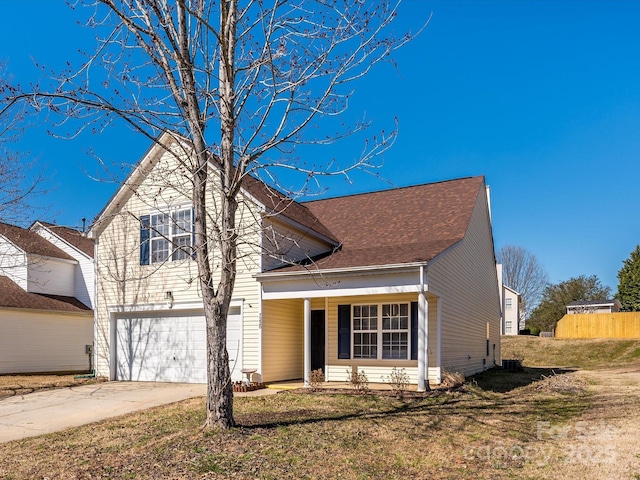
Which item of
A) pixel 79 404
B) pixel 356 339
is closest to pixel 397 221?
pixel 356 339

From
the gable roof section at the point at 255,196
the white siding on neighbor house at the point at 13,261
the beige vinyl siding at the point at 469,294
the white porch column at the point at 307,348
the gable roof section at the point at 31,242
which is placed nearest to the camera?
the white porch column at the point at 307,348

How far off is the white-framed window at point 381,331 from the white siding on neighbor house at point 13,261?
14.8 metres

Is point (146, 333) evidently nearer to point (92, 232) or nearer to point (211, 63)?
point (92, 232)

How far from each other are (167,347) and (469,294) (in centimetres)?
984

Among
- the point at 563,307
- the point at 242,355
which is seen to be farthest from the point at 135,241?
the point at 563,307

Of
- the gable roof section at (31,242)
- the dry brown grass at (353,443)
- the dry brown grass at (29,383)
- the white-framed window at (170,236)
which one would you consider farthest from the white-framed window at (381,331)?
the gable roof section at (31,242)

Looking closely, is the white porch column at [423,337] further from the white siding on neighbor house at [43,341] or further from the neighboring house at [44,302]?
the white siding on neighbor house at [43,341]

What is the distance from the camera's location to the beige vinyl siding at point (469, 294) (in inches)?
564

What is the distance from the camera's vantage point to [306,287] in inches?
535

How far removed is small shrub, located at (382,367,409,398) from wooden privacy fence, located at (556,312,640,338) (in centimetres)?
2614

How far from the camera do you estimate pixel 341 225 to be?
17875 millimetres

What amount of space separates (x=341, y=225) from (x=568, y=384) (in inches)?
325

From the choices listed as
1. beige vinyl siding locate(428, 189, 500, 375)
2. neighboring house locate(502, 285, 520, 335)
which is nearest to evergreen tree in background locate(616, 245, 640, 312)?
neighboring house locate(502, 285, 520, 335)

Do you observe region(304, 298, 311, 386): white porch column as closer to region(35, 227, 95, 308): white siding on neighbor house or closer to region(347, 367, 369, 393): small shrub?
region(347, 367, 369, 393): small shrub
